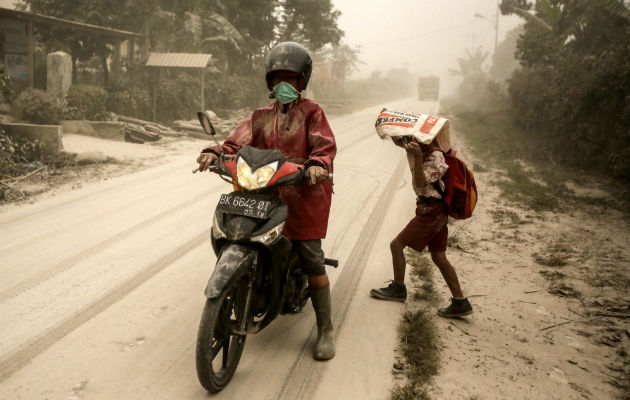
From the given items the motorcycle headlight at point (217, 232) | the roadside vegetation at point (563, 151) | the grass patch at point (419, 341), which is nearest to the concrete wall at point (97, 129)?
the roadside vegetation at point (563, 151)

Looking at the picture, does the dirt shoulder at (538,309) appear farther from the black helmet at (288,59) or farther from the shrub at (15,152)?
the shrub at (15,152)

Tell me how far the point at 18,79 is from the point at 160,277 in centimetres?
1500

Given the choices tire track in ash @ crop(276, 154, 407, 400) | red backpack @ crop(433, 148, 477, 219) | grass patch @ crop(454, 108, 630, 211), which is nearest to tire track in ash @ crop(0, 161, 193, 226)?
tire track in ash @ crop(276, 154, 407, 400)

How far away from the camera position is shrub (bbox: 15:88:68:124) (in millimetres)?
12805

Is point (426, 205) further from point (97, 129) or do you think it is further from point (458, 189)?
point (97, 129)

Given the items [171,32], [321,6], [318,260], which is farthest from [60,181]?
[321,6]

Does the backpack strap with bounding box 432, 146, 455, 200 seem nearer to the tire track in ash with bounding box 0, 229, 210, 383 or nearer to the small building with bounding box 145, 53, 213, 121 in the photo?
the tire track in ash with bounding box 0, 229, 210, 383

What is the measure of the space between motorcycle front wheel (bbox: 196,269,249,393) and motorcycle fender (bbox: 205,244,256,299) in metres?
0.05

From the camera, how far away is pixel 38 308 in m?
3.80

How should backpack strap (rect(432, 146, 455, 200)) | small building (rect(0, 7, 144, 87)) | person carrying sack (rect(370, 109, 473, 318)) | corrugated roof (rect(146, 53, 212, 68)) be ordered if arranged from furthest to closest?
1. corrugated roof (rect(146, 53, 212, 68))
2. small building (rect(0, 7, 144, 87))
3. backpack strap (rect(432, 146, 455, 200))
4. person carrying sack (rect(370, 109, 473, 318))

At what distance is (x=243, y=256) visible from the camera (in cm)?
278

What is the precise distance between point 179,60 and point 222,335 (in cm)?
1584

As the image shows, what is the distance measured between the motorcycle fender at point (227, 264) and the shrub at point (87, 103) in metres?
12.7

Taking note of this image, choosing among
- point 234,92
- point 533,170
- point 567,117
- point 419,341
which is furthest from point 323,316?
point 234,92
